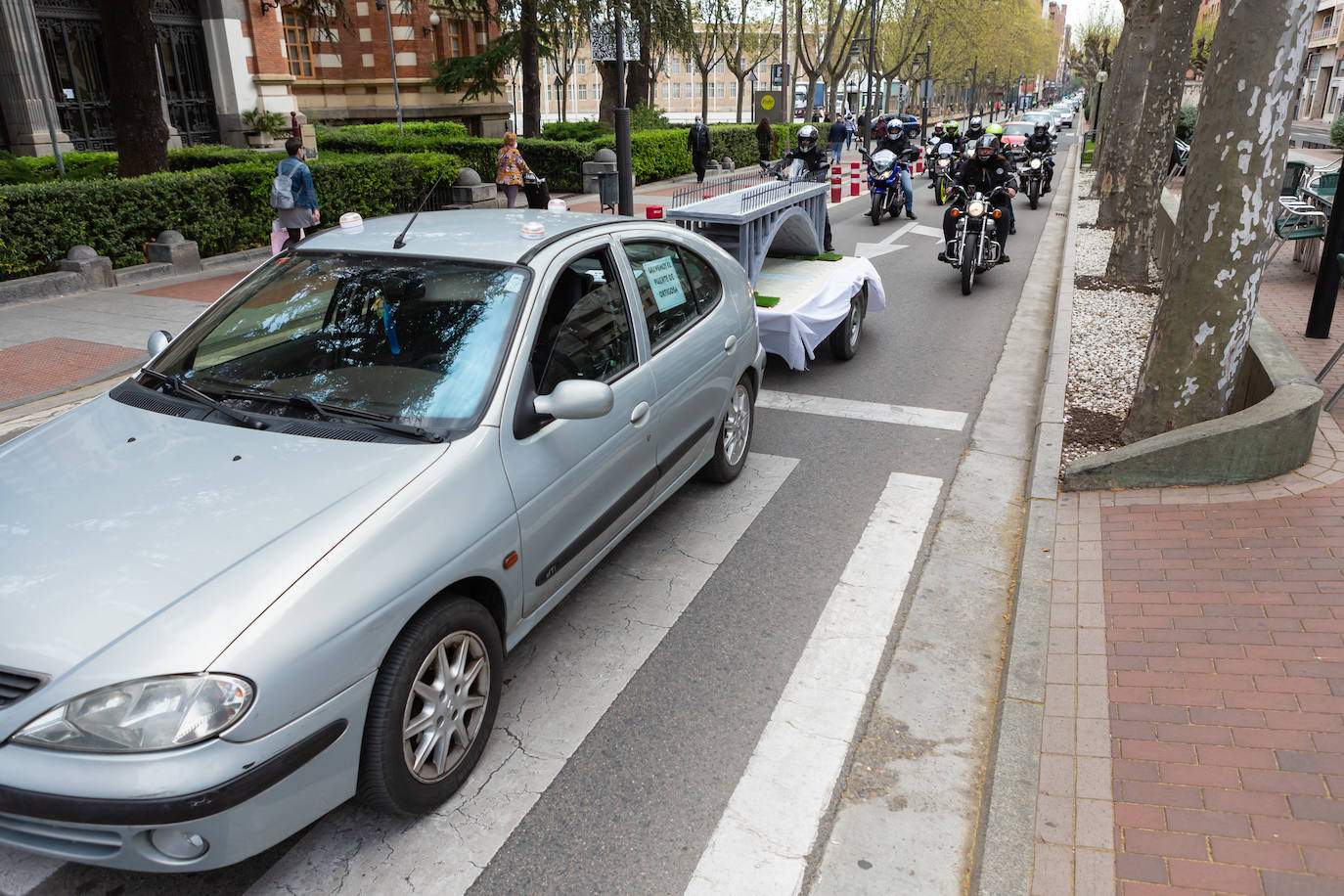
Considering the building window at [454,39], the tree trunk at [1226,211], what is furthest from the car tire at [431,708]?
the building window at [454,39]

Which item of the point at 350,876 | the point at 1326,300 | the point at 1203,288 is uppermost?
the point at 1203,288

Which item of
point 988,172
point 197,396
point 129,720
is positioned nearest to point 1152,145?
point 988,172

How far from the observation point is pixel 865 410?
7629 mm

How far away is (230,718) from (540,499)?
1.41 m

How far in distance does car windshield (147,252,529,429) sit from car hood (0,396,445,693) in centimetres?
29

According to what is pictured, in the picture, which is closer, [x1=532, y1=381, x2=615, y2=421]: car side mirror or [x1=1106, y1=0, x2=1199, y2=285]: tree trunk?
[x1=532, y1=381, x2=615, y2=421]: car side mirror

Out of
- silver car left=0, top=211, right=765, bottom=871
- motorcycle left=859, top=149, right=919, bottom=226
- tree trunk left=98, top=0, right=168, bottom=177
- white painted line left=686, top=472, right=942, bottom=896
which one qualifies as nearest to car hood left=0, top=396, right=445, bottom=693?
silver car left=0, top=211, right=765, bottom=871

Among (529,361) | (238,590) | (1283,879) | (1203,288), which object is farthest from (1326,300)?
(238,590)

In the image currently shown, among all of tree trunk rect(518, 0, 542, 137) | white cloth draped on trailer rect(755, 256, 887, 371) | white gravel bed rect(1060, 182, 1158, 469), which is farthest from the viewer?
tree trunk rect(518, 0, 542, 137)

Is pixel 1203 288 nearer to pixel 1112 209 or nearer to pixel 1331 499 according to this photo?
pixel 1331 499

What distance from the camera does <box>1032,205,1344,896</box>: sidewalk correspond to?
2916 mm

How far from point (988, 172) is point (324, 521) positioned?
11636mm

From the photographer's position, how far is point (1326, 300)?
326 inches

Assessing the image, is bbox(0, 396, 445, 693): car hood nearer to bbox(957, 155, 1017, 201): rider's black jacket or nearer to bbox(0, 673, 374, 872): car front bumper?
bbox(0, 673, 374, 872): car front bumper
